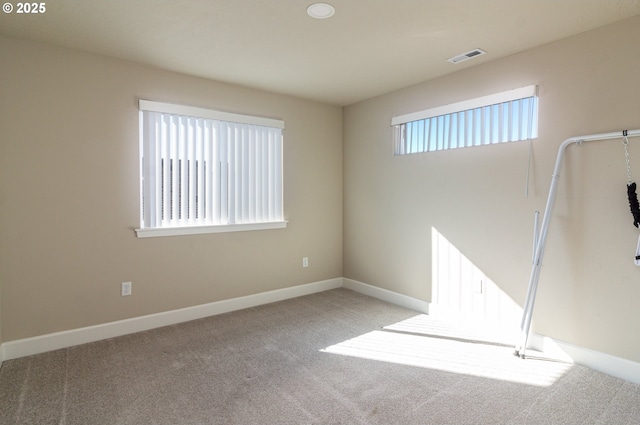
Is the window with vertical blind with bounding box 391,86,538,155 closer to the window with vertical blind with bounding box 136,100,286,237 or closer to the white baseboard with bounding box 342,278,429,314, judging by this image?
the window with vertical blind with bounding box 136,100,286,237

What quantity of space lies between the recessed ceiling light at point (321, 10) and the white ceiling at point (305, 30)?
0.04 m

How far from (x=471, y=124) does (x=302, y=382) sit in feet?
9.07

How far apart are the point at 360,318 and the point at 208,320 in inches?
61.7

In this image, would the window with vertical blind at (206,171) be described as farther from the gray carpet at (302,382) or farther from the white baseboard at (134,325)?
the gray carpet at (302,382)

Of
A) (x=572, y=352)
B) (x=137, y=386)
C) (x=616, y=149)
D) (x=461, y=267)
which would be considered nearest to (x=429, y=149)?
(x=461, y=267)

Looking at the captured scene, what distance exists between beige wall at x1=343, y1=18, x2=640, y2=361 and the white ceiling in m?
0.20

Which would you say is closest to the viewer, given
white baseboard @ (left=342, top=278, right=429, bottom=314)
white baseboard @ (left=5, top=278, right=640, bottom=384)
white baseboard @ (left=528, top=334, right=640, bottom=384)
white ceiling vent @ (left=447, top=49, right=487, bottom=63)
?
white baseboard @ (left=528, top=334, right=640, bottom=384)

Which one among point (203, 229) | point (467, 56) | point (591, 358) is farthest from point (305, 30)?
point (591, 358)

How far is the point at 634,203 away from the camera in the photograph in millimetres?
2365

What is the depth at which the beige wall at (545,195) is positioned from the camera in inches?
98.8

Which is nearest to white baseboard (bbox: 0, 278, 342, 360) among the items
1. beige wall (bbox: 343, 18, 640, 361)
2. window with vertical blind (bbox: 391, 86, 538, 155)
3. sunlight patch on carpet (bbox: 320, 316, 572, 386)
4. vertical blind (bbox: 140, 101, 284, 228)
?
vertical blind (bbox: 140, 101, 284, 228)

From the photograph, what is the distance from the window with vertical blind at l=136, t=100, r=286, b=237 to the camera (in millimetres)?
3350

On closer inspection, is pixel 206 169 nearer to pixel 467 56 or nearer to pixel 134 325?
pixel 134 325

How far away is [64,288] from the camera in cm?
296
